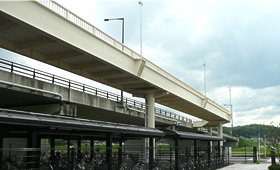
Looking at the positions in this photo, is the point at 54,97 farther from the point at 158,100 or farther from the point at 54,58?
the point at 158,100

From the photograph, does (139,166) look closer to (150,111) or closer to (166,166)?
(166,166)

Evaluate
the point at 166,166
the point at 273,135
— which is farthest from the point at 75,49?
the point at 273,135

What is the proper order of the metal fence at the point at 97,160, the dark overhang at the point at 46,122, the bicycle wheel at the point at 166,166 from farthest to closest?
the bicycle wheel at the point at 166,166 → the metal fence at the point at 97,160 → the dark overhang at the point at 46,122

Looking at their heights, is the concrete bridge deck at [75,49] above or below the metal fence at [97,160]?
above

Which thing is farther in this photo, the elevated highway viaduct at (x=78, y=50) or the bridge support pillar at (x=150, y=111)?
the bridge support pillar at (x=150, y=111)

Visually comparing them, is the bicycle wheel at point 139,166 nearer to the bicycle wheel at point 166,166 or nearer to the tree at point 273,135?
the bicycle wheel at point 166,166

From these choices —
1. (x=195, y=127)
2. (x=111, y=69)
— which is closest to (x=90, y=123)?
(x=111, y=69)

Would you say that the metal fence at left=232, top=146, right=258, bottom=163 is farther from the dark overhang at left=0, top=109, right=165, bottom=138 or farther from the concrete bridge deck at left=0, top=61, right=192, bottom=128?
the dark overhang at left=0, top=109, right=165, bottom=138

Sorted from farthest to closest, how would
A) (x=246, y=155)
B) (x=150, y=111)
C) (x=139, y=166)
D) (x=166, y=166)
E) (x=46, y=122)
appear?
(x=246, y=155) → (x=150, y=111) → (x=166, y=166) → (x=139, y=166) → (x=46, y=122)

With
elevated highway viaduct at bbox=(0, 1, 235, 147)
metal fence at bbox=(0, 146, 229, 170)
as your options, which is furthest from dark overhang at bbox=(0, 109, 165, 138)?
elevated highway viaduct at bbox=(0, 1, 235, 147)

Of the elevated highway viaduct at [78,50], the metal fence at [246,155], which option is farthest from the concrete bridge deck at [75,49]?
the metal fence at [246,155]

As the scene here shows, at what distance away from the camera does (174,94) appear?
1363 inches

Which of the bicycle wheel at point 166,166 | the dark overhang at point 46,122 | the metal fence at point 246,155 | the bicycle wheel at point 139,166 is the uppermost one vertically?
the dark overhang at point 46,122

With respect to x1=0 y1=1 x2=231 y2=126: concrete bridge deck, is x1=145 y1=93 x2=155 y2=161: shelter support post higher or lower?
lower
